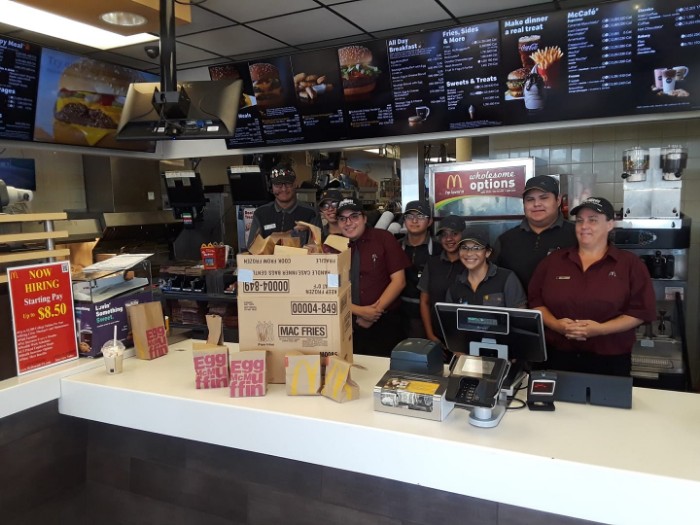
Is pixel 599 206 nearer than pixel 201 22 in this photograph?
Yes

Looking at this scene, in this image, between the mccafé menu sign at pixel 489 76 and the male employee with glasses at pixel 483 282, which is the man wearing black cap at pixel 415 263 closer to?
the male employee with glasses at pixel 483 282

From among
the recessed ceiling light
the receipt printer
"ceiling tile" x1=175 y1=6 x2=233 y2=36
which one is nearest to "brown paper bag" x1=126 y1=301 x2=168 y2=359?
the receipt printer

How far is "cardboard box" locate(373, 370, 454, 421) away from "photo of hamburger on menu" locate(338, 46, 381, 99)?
114 inches

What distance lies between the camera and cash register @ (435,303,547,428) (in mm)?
1562

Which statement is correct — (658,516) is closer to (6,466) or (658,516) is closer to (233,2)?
(6,466)

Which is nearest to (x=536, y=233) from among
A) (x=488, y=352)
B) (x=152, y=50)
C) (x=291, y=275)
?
(x=488, y=352)

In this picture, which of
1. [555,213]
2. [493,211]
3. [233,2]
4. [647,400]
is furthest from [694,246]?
[233,2]

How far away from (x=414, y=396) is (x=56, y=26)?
3.21m

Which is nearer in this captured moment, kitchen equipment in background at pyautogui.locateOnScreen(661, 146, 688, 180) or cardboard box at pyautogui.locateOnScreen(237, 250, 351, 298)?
cardboard box at pyautogui.locateOnScreen(237, 250, 351, 298)

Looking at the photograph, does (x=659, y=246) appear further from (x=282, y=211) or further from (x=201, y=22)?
(x=201, y=22)

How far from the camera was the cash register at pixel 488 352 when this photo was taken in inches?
61.5

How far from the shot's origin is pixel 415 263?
3436 mm

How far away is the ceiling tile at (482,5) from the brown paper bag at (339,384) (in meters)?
2.73

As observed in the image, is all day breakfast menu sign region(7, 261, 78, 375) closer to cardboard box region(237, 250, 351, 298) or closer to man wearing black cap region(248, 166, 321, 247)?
cardboard box region(237, 250, 351, 298)
